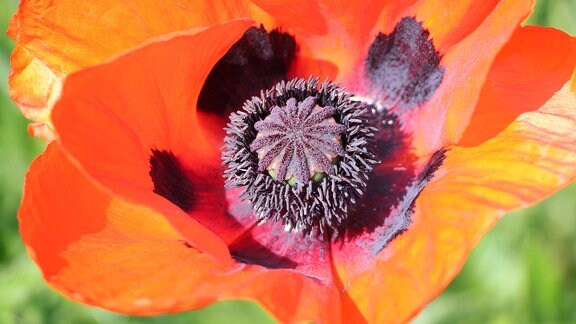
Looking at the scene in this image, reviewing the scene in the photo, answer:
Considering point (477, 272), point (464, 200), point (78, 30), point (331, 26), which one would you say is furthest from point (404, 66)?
point (477, 272)

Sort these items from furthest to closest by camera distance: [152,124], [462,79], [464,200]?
[152,124]
[462,79]
[464,200]

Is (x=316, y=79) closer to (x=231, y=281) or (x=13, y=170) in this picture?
(x=231, y=281)

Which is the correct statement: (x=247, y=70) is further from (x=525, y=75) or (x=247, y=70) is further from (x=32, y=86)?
(x=525, y=75)

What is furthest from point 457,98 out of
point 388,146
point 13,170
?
point 13,170

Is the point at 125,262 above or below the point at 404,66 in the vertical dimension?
below

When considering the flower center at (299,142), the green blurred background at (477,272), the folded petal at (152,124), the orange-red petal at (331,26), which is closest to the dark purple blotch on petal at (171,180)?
the folded petal at (152,124)

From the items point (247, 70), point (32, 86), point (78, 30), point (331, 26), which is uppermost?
point (331, 26)

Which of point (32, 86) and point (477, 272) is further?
point (477, 272)
